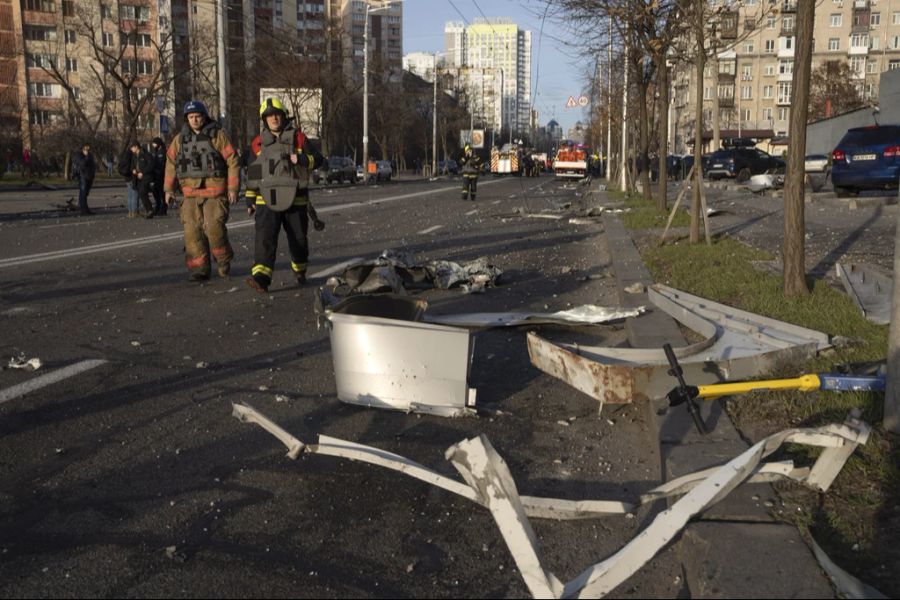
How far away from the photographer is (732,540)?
3061 millimetres

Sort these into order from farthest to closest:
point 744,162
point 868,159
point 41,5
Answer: point 41,5
point 744,162
point 868,159

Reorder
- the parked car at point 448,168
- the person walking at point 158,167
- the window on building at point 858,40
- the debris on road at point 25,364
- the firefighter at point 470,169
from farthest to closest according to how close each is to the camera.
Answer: the parked car at point 448,168 < the window on building at point 858,40 < the firefighter at point 470,169 < the person walking at point 158,167 < the debris on road at point 25,364

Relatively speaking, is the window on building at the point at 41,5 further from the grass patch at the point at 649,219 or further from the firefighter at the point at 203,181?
the firefighter at the point at 203,181

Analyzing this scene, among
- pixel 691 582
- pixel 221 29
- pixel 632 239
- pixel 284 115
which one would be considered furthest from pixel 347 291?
pixel 221 29

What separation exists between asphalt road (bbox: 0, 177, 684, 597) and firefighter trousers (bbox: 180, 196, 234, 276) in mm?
1008

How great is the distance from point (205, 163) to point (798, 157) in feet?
19.2

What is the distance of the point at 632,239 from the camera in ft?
46.0

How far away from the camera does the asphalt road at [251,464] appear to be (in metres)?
3.14

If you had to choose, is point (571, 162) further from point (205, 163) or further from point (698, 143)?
point (205, 163)

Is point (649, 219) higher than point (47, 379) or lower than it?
higher

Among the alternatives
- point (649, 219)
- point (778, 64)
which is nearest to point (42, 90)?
point (778, 64)

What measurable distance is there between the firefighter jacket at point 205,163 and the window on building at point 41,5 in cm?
8516

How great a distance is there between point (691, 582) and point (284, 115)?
7637 mm

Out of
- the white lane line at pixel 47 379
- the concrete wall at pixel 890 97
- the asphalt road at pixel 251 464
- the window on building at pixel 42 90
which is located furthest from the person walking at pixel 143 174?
the window on building at pixel 42 90
